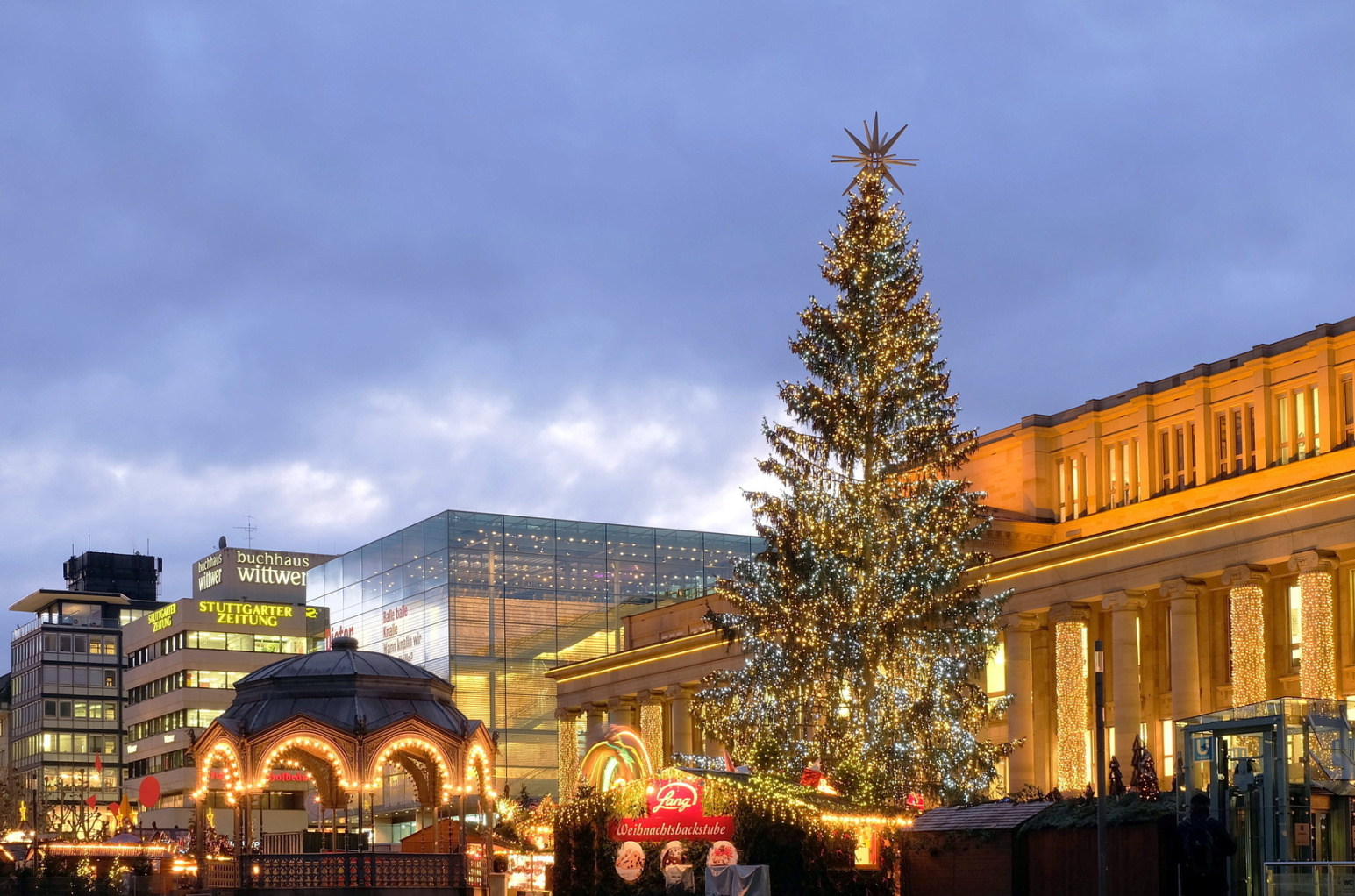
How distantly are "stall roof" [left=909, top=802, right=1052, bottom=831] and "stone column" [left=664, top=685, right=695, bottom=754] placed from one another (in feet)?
193

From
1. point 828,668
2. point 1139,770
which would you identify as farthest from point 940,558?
point 1139,770

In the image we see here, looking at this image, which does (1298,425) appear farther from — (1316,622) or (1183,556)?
(1316,622)

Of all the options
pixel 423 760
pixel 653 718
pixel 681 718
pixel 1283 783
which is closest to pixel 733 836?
pixel 1283 783

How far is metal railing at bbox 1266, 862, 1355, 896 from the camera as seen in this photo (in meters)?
22.9

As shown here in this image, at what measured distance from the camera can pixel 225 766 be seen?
40031mm

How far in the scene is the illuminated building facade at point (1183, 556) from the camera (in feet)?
192

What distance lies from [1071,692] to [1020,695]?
414cm

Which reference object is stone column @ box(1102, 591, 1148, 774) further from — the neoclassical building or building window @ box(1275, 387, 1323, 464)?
building window @ box(1275, 387, 1323, 464)

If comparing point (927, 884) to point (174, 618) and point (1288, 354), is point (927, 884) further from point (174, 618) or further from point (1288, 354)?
point (174, 618)

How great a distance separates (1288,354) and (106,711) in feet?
422

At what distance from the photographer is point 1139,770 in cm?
4156

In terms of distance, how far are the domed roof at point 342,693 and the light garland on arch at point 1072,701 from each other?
97.4ft

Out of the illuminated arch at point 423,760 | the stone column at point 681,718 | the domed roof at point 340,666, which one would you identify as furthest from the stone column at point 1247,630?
the stone column at point 681,718

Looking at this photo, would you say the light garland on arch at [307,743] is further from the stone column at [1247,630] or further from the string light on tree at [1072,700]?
the string light on tree at [1072,700]
